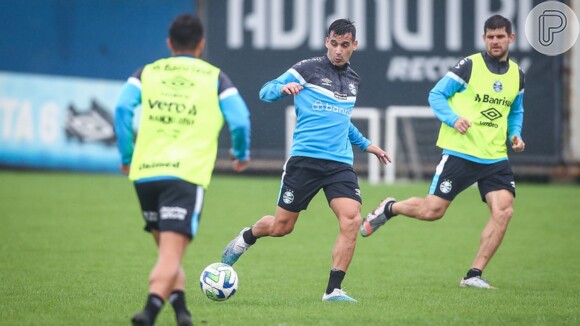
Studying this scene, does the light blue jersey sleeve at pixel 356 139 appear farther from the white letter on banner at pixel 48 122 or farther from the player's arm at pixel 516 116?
the white letter on banner at pixel 48 122

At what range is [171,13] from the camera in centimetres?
2473

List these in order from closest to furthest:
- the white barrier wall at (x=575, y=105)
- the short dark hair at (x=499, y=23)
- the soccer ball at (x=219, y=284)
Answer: the soccer ball at (x=219, y=284) → the short dark hair at (x=499, y=23) → the white barrier wall at (x=575, y=105)

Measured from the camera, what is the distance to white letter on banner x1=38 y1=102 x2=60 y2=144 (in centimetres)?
2458

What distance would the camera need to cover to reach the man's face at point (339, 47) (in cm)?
931

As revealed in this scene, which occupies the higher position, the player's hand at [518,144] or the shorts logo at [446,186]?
the player's hand at [518,144]

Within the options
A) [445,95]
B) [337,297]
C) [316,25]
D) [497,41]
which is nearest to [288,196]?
[337,297]

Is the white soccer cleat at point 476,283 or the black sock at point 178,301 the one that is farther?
the white soccer cleat at point 476,283

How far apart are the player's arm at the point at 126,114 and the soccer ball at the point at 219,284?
6.88ft

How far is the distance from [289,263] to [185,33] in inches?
224

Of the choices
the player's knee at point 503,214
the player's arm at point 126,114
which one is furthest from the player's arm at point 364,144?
the player's arm at point 126,114

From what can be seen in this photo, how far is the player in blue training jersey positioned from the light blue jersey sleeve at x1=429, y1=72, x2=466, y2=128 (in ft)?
3.41

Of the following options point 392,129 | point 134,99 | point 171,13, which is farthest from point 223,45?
point 134,99

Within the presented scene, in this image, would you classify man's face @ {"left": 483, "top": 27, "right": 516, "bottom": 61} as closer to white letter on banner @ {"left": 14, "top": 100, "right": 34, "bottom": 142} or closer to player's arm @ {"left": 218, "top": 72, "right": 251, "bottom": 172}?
player's arm @ {"left": 218, "top": 72, "right": 251, "bottom": 172}

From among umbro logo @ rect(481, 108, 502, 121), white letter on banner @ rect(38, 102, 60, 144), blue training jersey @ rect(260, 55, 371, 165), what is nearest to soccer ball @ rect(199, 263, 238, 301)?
blue training jersey @ rect(260, 55, 371, 165)
